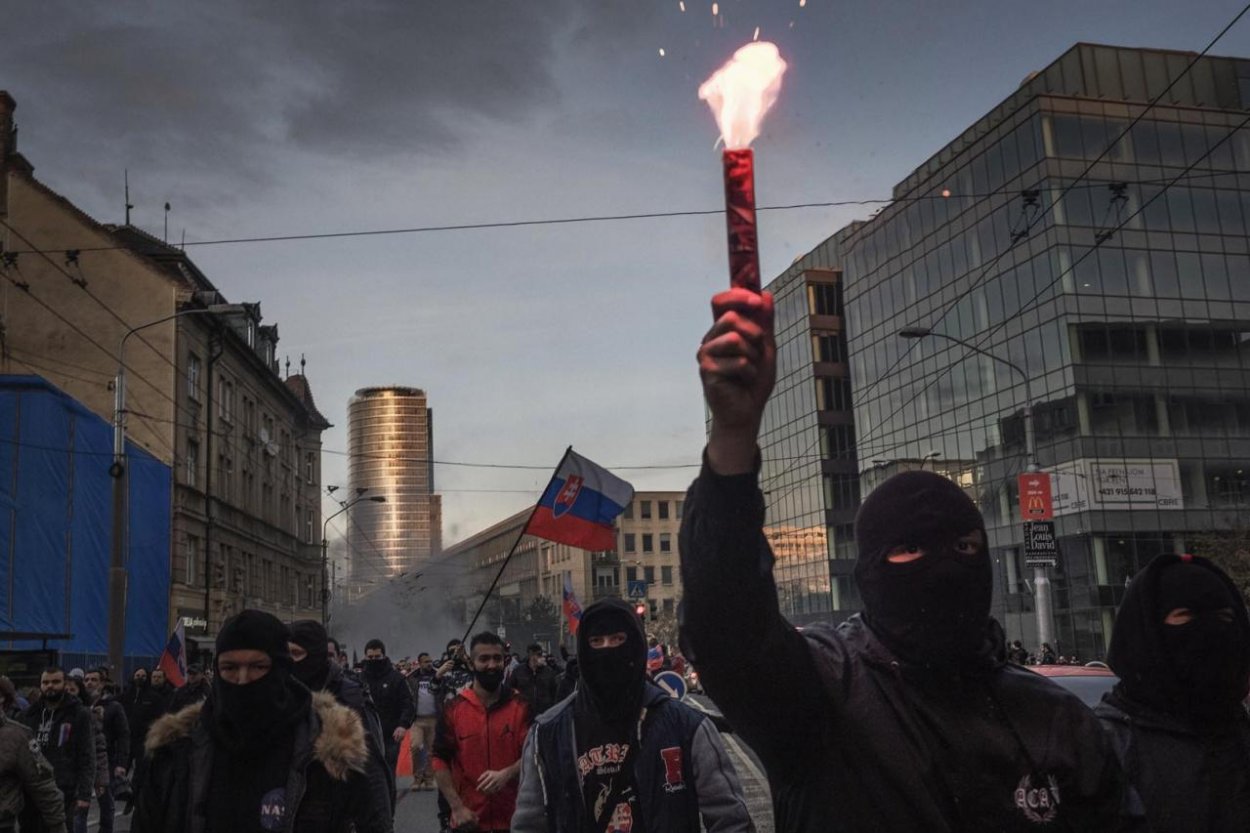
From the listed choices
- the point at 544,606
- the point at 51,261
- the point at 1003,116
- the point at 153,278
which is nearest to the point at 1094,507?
the point at 1003,116

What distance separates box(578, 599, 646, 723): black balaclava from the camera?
199 inches

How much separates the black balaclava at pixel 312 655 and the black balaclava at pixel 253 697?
91.0 inches

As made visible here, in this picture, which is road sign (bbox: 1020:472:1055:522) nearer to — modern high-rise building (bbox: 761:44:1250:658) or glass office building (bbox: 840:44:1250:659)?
modern high-rise building (bbox: 761:44:1250:658)

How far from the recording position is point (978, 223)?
44688mm

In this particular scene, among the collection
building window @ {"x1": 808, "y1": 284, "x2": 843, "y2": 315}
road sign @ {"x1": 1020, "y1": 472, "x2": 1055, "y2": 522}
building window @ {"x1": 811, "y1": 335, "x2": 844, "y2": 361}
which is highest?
building window @ {"x1": 808, "y1": 284, "x2": 843, "y2": 315}

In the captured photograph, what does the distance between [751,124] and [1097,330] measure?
43.2 m

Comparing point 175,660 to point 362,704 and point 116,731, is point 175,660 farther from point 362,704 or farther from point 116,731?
point 362,704

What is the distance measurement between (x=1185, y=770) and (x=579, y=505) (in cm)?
1138

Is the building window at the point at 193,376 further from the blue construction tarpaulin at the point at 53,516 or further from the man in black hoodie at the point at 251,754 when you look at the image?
the man in black hoodie at the point at 251,754

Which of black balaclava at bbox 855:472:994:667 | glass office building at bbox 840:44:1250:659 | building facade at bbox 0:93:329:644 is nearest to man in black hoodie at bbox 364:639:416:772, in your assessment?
black balaclava at bbox 855:472:994:667

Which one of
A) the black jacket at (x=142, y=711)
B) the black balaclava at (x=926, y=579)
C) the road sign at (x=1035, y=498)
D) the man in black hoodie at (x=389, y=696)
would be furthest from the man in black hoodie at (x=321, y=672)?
the road sign at (x=1035, y=498)

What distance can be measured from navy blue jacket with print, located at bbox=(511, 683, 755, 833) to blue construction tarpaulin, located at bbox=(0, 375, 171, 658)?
21447 millimetres

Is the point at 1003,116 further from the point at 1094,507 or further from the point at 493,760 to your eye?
the point at 493,760

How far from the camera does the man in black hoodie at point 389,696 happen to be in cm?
1149
